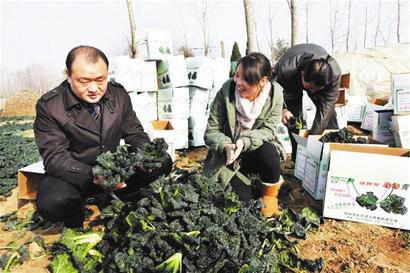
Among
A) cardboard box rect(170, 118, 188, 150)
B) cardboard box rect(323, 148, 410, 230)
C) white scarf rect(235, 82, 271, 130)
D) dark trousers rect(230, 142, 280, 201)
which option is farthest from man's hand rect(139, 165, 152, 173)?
cardboard box rect(170, 118, 188, 150)

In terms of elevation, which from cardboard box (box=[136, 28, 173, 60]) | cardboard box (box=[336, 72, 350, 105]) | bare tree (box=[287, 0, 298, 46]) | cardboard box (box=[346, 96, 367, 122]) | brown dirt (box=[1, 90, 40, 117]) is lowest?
brown dirt (box=[1, 90, 40, 117])

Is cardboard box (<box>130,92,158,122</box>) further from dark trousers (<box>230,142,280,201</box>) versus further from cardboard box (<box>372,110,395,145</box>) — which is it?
cardboard box (<box>372,110,395,145</box>)

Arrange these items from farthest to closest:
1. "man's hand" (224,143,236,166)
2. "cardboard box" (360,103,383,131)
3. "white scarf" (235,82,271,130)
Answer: "cardboard box" (360,103,383,131), "white scarf" (235,82,271,130), "man's hand" (224,143,236,166)

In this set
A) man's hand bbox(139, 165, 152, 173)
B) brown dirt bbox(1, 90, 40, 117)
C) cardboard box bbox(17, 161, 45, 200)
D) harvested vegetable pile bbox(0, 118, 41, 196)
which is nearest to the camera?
man's hand bbox(139, 165, 152, 173)

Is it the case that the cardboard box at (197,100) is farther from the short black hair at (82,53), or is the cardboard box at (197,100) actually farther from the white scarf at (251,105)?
the short black hair at (82,53)

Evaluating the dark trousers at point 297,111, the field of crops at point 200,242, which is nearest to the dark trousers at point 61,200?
the field of crops at point 200,242

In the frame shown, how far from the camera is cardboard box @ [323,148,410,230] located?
9.07ft

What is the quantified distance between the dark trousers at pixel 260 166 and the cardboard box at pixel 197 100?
271cm

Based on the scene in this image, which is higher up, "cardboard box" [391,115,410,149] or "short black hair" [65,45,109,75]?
"short black hair" [65,45,109,75]

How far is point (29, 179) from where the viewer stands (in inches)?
146

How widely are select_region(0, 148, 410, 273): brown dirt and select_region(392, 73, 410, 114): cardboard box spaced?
5.06 feet

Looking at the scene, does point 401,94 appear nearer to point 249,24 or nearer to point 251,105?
point 251,105

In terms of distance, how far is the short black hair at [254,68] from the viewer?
2721 millimetres

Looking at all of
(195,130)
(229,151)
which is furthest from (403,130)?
(195,130)
